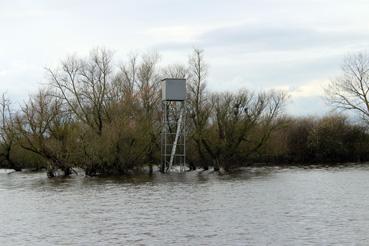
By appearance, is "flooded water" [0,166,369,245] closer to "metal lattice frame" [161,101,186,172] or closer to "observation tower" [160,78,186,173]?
"observation tower" [160,78,186,173]

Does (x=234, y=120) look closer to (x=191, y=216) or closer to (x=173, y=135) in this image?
(x=173, y=135)

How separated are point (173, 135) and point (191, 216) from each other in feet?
130

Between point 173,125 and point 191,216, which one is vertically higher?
point 173,125

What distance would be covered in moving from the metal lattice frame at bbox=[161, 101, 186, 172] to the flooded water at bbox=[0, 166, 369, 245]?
2268 cm

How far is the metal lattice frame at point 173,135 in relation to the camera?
6075cm

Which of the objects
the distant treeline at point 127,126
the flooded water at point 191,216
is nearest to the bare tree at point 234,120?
the distant treeline at point 127,126

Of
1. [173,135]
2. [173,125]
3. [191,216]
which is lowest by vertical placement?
[191,216]

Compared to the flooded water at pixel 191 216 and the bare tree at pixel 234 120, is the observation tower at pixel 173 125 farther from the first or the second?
the flooded water at pixel 191 216

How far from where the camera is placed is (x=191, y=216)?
24.3 metres

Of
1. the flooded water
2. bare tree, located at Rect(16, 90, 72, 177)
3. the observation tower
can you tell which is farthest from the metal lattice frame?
the flooded water

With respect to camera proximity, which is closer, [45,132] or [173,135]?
[45,132]

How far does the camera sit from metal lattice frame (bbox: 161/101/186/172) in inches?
2392

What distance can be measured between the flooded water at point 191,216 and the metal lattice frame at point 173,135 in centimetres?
2268

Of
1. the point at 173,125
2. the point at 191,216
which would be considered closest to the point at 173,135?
the point at 173,125
